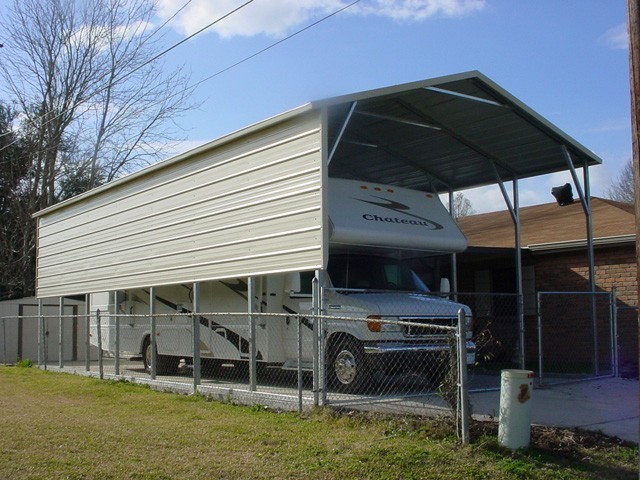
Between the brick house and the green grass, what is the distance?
672 cm

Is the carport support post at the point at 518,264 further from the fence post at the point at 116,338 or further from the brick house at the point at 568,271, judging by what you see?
the fence post at the point at 116,338

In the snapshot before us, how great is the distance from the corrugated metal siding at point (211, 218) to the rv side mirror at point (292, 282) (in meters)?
0.90

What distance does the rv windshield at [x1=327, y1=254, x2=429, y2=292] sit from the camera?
1198cm

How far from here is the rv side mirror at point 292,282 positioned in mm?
12219

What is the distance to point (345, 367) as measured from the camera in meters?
10.6

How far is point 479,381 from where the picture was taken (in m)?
12.9

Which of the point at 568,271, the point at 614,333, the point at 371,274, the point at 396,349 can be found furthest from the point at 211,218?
the point at 568,271

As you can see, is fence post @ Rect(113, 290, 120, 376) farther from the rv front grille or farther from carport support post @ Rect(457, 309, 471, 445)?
carport support post @ Rect(457, 309, 471, 445)

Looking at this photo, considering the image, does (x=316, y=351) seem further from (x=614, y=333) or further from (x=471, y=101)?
(x=614, y=333)

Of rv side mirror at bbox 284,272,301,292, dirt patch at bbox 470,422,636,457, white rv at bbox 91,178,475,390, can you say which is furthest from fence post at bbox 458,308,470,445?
rv side mirror at bbox 284,272,301,292

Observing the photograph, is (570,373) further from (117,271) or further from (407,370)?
(117,271)

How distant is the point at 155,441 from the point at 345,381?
126 inches

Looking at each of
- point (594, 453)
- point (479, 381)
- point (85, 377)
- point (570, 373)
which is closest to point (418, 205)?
point (479, 381)

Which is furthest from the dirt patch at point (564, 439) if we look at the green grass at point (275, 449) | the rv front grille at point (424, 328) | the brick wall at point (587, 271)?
the brick wall at point (587, 271)
